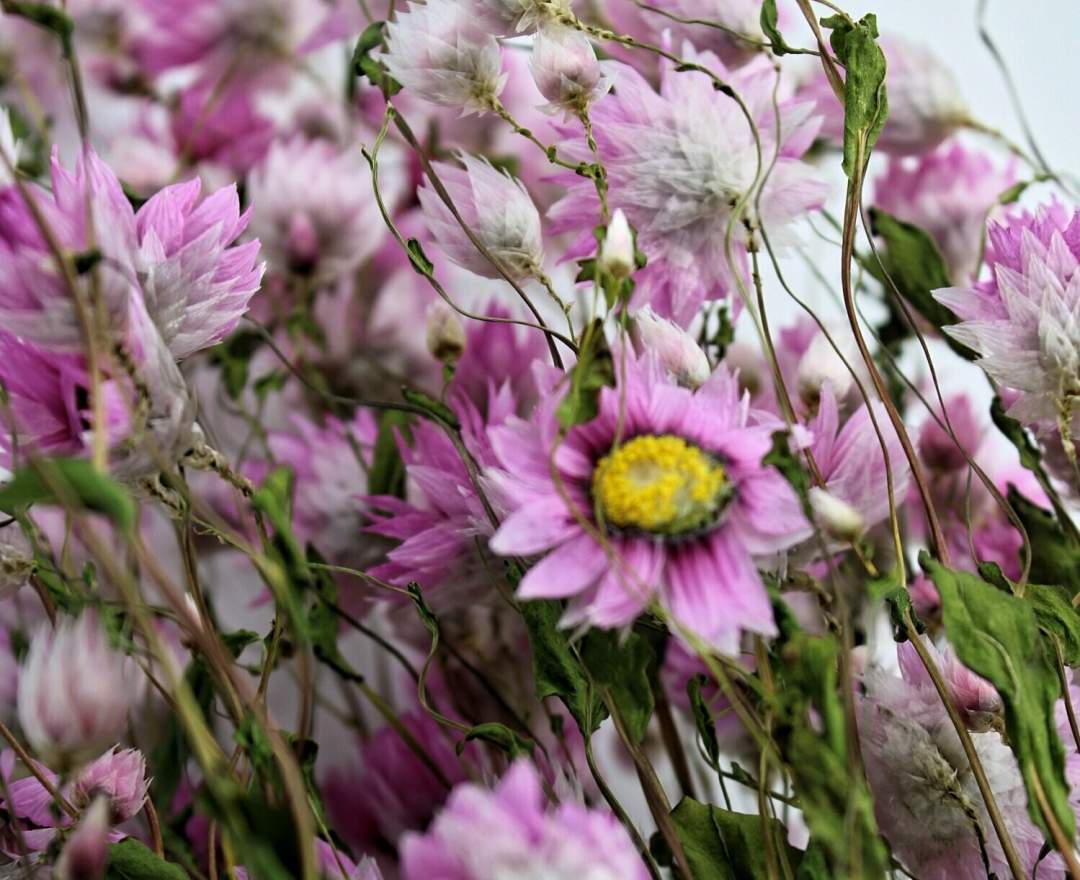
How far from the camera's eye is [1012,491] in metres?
0.33

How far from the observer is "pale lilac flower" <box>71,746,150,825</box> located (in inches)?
9.5

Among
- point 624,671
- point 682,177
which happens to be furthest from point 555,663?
point 682,177

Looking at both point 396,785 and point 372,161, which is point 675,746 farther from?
point 372,161

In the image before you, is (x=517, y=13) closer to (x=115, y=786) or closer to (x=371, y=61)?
(x=371, y=61)

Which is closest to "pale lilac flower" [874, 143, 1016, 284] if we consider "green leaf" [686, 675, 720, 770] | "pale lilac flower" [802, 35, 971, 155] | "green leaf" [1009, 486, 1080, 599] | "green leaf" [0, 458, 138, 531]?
"pale lilac flower" [802, 35, 971, 155]

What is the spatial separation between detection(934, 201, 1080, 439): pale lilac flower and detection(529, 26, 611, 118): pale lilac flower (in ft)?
0.31

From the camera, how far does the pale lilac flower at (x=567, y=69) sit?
25 cm

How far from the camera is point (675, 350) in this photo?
0.79 feet

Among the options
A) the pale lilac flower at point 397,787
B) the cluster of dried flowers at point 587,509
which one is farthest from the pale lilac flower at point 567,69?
the pale lilac flower at point 397,787

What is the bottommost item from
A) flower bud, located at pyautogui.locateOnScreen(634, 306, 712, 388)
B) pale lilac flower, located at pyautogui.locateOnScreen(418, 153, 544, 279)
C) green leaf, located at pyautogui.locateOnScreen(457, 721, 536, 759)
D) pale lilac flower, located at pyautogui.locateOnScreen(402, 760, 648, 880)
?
green leaf, located at pyautogui.locateOnScreen(457, 721, 536, 759)

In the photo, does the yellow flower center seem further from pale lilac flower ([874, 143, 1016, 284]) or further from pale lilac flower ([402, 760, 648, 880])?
pale lilac flower ([874, 143, 1016, 284])

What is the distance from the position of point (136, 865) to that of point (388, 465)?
151 millimetres

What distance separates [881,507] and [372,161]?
0.14 meters

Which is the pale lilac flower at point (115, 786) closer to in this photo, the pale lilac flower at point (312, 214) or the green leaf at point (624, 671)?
the green leaf at point (624, 671)
